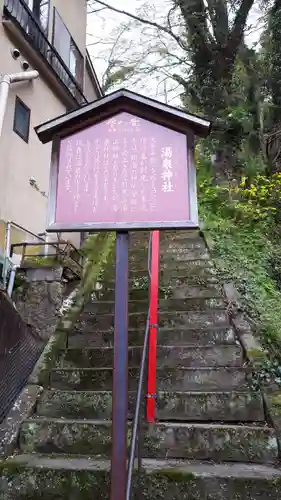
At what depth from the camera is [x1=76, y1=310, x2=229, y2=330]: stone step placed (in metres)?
4.48

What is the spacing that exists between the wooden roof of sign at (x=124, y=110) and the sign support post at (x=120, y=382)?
2.88 ft

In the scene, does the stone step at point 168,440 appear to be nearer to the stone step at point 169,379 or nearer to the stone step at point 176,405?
the stone step at point 176,405

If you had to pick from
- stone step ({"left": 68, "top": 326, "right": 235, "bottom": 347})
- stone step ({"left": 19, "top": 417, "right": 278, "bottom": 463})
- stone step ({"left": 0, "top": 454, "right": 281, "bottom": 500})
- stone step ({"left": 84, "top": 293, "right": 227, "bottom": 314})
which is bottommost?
stone step ({"left": 0, "top": 454, "right": 281, "bottom": 500})

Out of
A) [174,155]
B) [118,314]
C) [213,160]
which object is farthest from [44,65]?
[118,314]

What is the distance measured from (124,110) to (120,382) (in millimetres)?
1854

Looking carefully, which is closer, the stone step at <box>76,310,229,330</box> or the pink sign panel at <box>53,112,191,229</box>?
the pink sign panel at <box>53,112,191,229</box>

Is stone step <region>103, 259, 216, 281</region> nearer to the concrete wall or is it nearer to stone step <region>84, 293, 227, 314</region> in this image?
stone step <region>84, 293, 227, 314</region>

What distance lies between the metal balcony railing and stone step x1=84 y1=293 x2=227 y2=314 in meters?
6.60

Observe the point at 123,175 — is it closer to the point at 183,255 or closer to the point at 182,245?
the point at 183,255

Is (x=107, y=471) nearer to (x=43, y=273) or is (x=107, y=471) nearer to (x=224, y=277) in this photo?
(x=224, y=277)

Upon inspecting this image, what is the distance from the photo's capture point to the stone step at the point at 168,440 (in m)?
2.99

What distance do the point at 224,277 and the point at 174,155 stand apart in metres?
2.93

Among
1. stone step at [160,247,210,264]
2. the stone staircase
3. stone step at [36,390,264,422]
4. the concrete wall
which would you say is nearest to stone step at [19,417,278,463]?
the stone staircase

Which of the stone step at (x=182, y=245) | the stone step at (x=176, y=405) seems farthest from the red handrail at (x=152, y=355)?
the stone step at (x=182, y=245)
